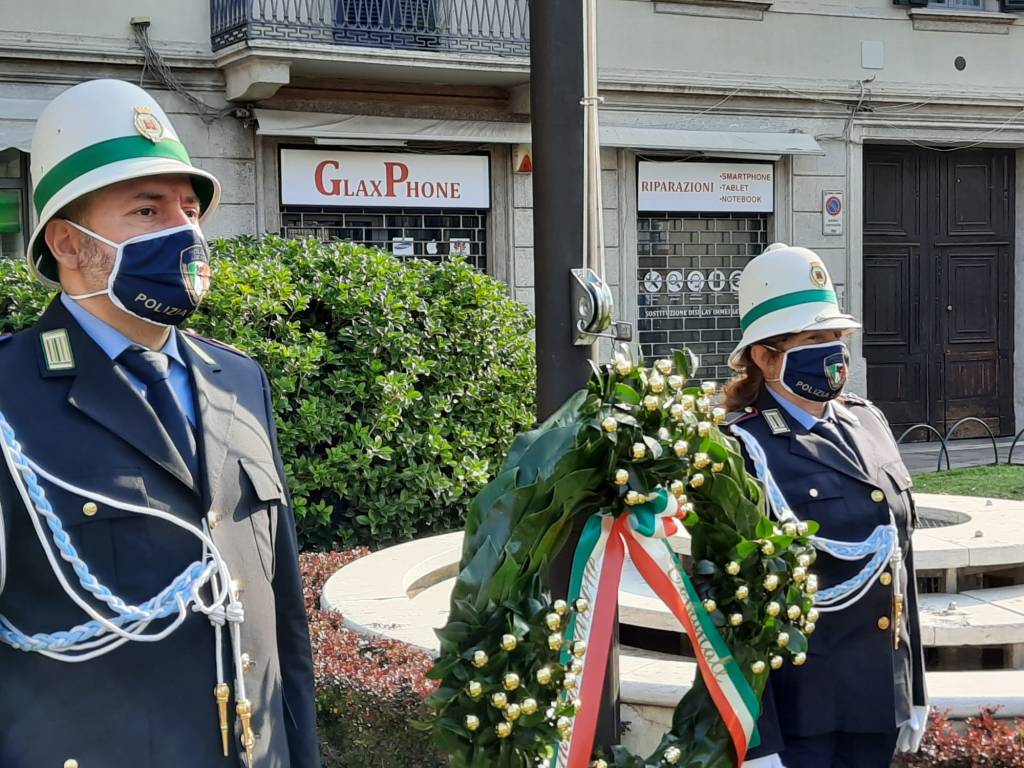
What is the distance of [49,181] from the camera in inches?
96.7

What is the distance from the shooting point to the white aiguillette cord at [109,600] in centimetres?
223

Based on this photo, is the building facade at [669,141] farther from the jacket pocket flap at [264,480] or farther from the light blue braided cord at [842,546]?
the jacket pocket flap at [264,480]

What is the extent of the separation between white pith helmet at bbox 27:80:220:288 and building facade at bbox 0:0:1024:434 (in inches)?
434

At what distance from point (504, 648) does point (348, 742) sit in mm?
1747

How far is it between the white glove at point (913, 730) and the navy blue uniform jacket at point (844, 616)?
0.09 ft

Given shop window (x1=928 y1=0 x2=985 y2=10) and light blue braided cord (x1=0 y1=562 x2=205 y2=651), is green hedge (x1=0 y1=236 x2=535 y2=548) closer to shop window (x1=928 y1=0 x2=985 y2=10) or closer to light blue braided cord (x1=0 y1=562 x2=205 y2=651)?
light blue braided cord (x1=0 y1=562 x2=205 y2=651)

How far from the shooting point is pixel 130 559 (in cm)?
233

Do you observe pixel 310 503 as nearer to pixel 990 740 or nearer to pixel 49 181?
pixel 990 740

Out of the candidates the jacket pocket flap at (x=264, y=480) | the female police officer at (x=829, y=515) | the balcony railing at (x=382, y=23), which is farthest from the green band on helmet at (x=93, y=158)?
the balcony railing at (x=382, y=23)

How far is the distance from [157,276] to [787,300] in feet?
6.16

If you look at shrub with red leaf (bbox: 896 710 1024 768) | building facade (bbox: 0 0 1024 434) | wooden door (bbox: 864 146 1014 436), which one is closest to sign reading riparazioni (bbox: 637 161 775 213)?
building facade (bbox: 0 0 1024 434)

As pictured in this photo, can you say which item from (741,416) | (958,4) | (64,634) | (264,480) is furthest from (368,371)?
(958,4)

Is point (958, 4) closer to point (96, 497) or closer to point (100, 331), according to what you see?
point (100, 331)

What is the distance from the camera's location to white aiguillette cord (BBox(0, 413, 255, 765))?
7.33 ft
